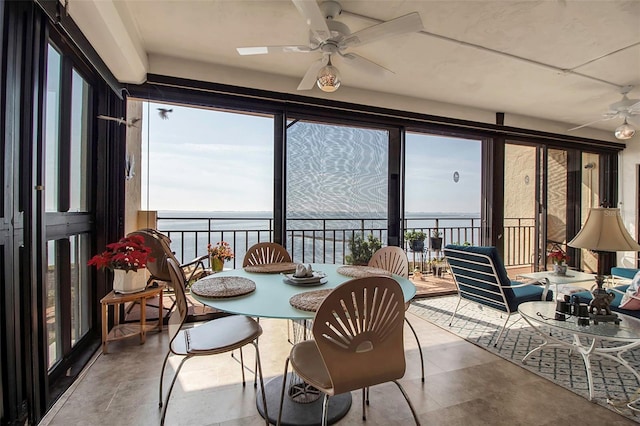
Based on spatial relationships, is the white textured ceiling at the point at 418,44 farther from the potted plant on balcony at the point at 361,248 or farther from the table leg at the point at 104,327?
the table leg at the point at 104,327

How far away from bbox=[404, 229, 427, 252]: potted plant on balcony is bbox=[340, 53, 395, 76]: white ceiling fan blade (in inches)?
114

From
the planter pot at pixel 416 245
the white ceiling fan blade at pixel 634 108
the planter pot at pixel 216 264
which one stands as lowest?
the planter pot at pixel 216 264

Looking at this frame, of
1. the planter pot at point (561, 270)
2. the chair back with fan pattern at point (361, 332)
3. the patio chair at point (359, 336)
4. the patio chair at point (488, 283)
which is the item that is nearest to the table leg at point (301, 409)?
the patio chair at point (359, 336)

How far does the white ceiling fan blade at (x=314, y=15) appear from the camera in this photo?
178 cm

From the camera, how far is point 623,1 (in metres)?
2.24

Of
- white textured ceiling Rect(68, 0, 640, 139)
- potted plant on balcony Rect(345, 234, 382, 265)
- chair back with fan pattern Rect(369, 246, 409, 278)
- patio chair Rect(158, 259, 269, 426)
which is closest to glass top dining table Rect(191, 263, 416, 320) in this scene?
patio chair Rect(158, 259, 269, 426)

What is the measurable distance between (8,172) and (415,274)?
4966 millimetres

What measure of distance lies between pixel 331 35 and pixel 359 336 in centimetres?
194

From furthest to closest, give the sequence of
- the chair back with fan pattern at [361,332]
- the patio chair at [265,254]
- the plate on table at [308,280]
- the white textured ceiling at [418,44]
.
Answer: the patio chair at [265,254], the white textured ceiling at [418,44], the plate on table at [308,280], the chair back with fan pattern at [361,332]

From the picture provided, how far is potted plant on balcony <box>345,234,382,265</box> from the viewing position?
14.1 ft

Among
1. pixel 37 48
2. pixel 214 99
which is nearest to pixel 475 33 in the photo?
pixel 214 99

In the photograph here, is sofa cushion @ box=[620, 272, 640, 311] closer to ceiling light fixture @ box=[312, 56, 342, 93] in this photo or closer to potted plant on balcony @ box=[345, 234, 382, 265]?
potted plant on balcony @ box=[345, 234, 382, 265]

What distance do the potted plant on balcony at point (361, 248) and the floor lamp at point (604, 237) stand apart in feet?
7.45

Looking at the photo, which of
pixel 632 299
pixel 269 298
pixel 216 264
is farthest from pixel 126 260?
pixel 632 299
